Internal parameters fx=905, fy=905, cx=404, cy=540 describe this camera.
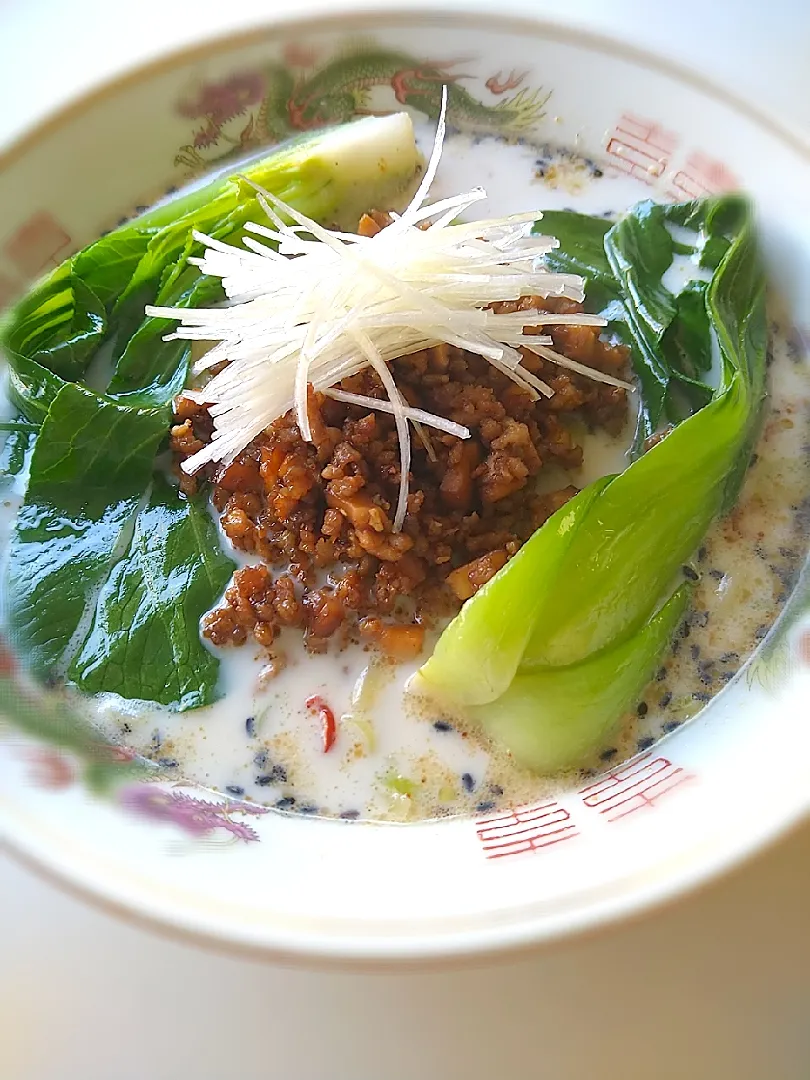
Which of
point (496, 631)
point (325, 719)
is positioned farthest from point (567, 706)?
point (325, 719)

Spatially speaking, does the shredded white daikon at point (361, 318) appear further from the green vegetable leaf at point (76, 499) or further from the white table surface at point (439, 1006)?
the white table surface at point (439, 1006)

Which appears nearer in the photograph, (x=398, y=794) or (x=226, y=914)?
(x=226, y=914)

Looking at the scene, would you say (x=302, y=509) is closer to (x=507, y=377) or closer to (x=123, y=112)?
(x=507, y=377)

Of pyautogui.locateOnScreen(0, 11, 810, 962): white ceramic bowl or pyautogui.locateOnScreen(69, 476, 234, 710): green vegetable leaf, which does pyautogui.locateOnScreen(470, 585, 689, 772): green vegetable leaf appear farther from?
pyautogui.locateOnScreen(69, 476, 234, 710): green vegetable leaf

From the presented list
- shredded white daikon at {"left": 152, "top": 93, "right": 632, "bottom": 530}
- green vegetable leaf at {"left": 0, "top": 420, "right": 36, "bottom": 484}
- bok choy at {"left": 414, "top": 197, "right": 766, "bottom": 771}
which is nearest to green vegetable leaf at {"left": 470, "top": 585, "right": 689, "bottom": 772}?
bok choy at {"left": 414, "top": 197, "right": 766, "bottom": 771}

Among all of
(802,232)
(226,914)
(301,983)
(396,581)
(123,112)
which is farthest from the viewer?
(123,112)

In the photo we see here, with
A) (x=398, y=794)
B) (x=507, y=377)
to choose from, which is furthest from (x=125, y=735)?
(x=507, y=377)

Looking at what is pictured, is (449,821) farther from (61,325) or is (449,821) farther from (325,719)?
(61,325)
